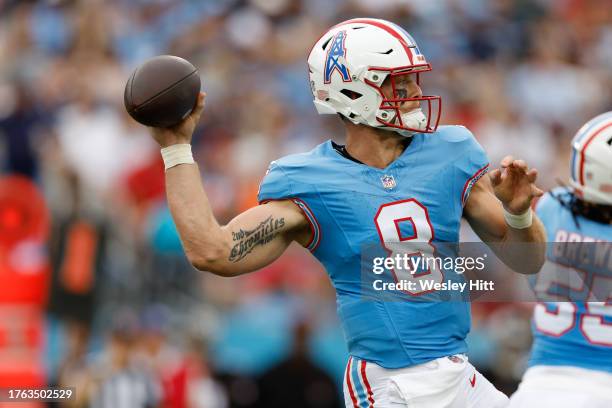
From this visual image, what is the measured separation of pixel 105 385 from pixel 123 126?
278cm

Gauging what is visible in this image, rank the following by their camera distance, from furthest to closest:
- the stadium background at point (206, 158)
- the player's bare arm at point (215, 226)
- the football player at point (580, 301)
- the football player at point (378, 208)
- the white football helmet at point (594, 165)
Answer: the stadium background at point (206, 158) → the white football helmet at point (594, 165) → the football player at point (580, 301) → the football player at point (378, 208) → the player's bare arm at point (215, 226)

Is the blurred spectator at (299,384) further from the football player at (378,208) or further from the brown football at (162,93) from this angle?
the brown football at (162,93)

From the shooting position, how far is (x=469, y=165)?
14.6ft

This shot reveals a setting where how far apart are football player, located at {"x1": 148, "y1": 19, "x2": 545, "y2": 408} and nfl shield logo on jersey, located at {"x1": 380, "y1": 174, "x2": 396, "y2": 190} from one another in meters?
0.01

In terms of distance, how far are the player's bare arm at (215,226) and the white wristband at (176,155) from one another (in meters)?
0.01

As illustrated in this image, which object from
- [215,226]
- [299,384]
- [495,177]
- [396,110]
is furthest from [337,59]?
[299,384]

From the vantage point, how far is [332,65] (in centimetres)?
454

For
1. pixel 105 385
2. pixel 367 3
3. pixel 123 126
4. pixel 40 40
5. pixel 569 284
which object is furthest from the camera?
pixel 367 3

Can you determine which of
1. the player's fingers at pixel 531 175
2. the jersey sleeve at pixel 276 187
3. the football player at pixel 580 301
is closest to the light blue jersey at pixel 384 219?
the jersey sleeve at pixel 276 187

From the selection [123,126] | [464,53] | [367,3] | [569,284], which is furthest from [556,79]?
[569,284]

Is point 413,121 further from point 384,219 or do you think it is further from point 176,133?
point 176,133

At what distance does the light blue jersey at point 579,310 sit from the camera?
5.11 m

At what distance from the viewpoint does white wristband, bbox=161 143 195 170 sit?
13.7ft

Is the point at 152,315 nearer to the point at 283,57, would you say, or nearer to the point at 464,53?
the point at 283,57
